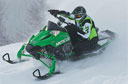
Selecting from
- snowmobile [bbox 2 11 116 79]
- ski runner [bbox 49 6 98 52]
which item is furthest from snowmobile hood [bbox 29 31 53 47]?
ski runner [bbox 49 6 98 52]

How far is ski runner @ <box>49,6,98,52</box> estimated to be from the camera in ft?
17.7

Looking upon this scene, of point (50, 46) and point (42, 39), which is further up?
point (42, 39)

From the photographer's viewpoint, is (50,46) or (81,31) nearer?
(50,46)

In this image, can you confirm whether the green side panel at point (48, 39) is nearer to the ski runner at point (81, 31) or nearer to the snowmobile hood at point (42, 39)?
the snowmobile hood at point (42, 39)

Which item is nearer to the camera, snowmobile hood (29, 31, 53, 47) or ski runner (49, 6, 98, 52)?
snowmobile hood (29, 31, 53, 47)

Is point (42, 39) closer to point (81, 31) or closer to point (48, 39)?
point (48, 39)

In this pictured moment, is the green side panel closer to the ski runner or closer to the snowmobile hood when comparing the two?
the snowmobile hood

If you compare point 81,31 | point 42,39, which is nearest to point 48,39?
point 42,39

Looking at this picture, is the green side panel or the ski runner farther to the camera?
the ski runner

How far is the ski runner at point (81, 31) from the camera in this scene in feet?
17.7

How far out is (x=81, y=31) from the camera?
541 cm

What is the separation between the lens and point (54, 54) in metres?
5.11

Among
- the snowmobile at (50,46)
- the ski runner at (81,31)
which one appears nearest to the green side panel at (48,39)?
the snowmobile at (50,46)

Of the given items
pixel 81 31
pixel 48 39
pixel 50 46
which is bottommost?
pixel 50 46
